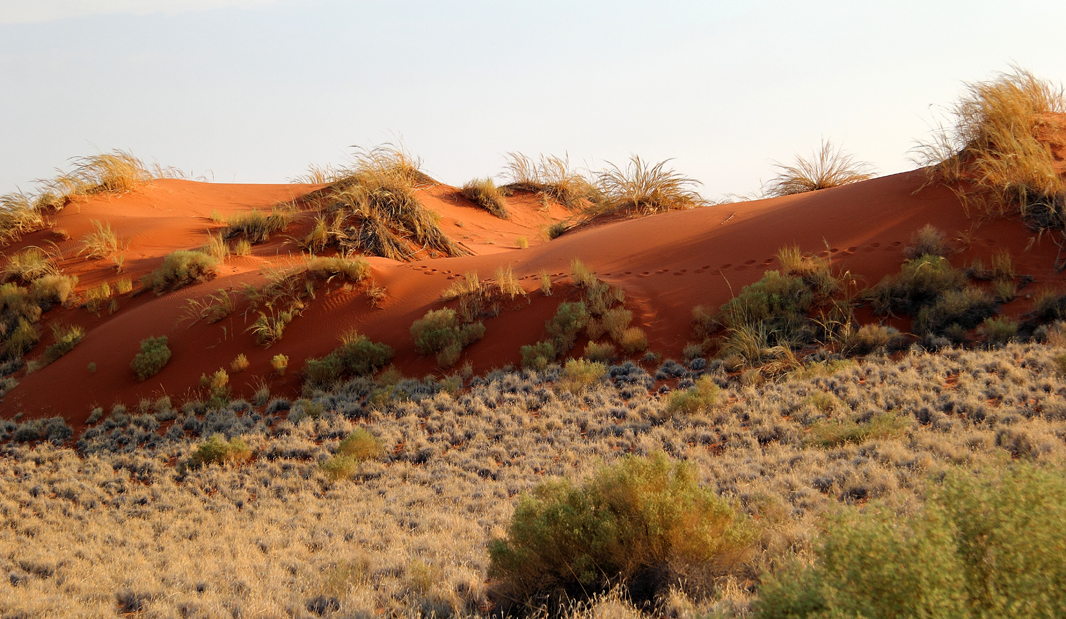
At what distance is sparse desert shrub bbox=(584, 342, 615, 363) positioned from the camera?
10719 mm

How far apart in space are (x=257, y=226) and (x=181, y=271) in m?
4.35

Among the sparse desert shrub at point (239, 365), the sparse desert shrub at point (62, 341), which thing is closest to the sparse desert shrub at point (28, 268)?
the sparse desert shrub at point (62, 341)

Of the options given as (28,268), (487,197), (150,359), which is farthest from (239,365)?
(487,197)

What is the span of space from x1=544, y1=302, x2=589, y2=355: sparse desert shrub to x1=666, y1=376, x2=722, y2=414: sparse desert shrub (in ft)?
9.63

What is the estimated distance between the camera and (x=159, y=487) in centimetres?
821

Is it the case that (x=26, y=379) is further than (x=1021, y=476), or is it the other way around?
(x=26, y=379)

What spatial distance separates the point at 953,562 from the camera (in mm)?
2350

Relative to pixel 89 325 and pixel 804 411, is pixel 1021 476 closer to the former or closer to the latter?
pixel 804 411

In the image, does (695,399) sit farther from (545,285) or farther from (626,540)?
(545,285)

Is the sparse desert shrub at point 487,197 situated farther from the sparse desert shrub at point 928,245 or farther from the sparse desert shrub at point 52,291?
the sparse desert shrub at point 928,245

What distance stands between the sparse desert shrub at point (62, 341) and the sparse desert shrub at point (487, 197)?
16.4 metres

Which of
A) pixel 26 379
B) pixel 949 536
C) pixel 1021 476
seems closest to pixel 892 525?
pixel 949 536

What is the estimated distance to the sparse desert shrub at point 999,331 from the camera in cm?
875

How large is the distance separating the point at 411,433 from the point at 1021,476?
7.39 meters
